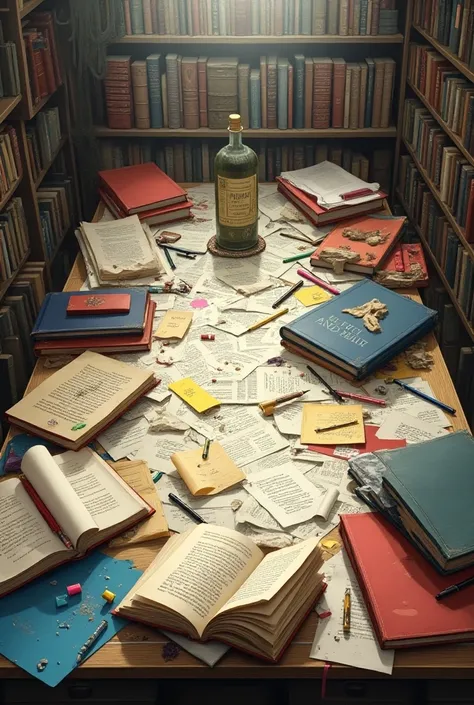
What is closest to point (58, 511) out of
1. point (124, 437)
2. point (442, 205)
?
point (124, 437)

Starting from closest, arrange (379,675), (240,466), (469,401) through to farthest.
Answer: (379,675) → (240,466) → (469,401)

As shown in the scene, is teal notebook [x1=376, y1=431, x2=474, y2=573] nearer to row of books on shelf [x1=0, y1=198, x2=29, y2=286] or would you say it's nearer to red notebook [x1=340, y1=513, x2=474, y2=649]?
red notebook [x1=340, y1=513, x2=474, y2=649]

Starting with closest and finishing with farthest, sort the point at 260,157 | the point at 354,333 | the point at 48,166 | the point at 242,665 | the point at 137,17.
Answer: the point at 242,665
the point at 354,333
the point at 48,166
the point at 137,17
the point at 260,157

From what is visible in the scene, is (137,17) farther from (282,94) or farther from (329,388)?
(329,388)

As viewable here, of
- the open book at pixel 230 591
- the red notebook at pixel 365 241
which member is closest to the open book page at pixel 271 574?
the open book at pixel 230 591

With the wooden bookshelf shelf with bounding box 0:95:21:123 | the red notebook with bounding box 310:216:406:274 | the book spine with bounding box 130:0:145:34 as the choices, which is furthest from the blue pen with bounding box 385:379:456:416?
the book spine with bounding box 130:0:145:34

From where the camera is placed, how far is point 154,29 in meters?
3.18

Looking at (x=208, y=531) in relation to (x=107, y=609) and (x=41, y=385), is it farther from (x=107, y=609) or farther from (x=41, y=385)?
(x=41, y=385)

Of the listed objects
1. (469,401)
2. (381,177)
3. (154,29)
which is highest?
(154,29)

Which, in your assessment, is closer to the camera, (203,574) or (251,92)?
(203,574)

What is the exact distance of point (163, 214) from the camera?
8.75 ft

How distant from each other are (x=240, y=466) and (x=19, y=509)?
46 cm

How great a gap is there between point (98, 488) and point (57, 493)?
0.10 metres

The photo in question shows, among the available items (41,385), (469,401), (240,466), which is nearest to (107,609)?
(240,466)
